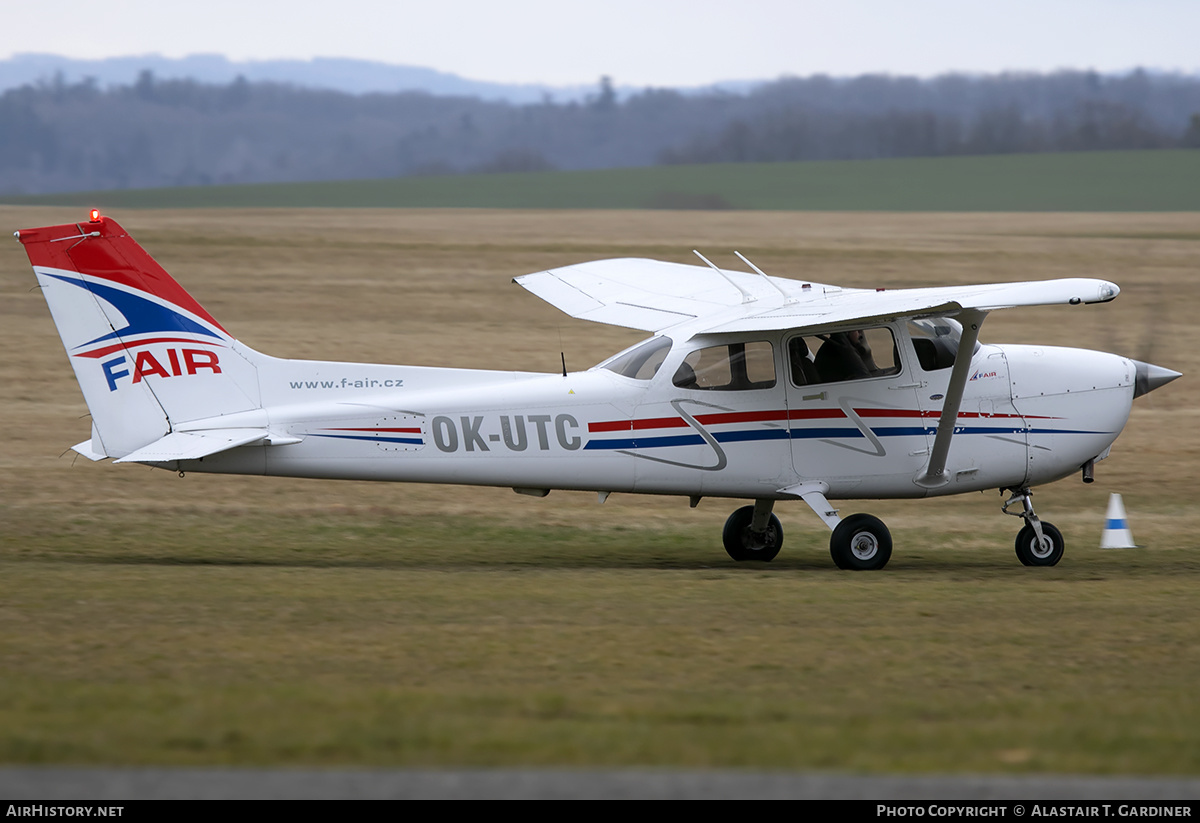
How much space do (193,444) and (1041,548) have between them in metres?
7.34

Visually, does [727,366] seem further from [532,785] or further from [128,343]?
[532,785]

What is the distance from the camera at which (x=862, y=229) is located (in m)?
42.4

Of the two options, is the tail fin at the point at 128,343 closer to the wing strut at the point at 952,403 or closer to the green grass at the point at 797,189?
the wing strut at the point at 952,403

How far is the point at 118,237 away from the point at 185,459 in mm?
1907

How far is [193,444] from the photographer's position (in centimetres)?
1097

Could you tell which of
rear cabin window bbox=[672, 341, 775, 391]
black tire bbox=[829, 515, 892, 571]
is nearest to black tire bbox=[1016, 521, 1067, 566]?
black tire bbox=[829, 515, 892, 571]

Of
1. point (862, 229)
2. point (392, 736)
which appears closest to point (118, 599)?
point (392, 736)

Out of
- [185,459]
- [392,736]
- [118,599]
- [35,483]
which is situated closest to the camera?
[392,736]

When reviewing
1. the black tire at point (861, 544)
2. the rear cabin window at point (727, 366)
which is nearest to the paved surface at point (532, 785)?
the black tire at point (861, 544)

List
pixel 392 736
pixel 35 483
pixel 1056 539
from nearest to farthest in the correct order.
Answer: pixel 392 736
pixel 1056 539
pixel 35 483

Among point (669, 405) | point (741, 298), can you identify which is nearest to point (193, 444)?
point (669, 405)

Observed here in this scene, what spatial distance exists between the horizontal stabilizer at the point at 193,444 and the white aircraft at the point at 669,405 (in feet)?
0.06

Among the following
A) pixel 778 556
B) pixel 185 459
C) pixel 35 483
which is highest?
pixel 185 459

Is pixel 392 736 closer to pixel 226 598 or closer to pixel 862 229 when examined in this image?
pixel 226 598
